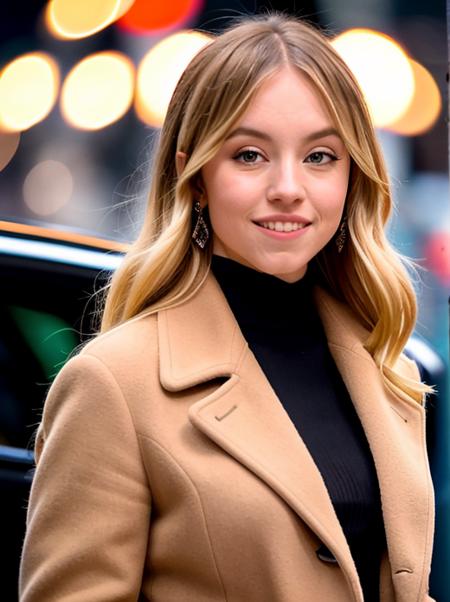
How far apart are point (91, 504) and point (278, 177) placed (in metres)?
0.57

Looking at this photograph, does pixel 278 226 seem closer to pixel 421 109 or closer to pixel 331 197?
pixel 331 197

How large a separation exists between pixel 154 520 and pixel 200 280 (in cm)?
40

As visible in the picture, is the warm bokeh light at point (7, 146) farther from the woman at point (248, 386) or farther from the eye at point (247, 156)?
the eye at point (247, 156)

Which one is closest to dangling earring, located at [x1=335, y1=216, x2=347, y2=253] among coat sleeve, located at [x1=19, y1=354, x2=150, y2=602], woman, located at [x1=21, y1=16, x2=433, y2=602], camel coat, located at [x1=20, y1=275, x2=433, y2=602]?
woman, located at [x1=21, y1=16, x2=433, y2=602]

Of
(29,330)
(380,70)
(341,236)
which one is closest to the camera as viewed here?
(341,236)

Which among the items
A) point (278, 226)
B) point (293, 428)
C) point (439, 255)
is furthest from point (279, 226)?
point (439, 255)

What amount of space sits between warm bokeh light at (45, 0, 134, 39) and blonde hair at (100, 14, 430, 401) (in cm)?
74

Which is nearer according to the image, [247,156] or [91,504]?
[91,504]

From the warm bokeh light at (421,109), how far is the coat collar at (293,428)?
1004 mm

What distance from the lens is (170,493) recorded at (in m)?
1.44

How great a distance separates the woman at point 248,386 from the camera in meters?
1.43

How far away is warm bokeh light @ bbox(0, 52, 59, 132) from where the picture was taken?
225 cm

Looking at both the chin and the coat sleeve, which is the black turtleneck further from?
the coat sleeve

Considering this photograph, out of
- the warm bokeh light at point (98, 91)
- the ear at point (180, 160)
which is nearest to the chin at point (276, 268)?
the ear at point (180, 160)
